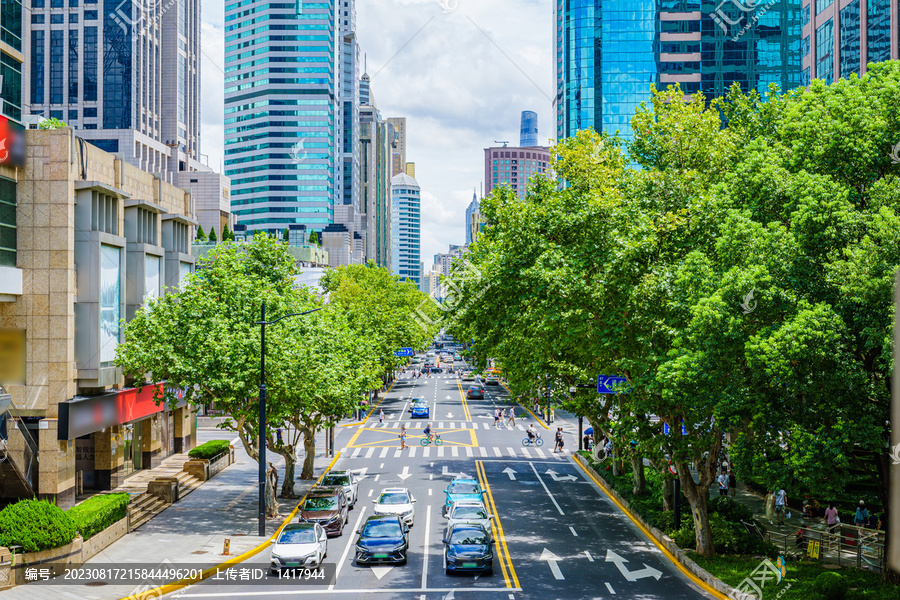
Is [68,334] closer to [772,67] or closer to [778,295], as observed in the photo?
[778,295]

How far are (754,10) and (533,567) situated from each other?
111 m

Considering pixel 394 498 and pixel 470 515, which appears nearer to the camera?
pixel 470 515

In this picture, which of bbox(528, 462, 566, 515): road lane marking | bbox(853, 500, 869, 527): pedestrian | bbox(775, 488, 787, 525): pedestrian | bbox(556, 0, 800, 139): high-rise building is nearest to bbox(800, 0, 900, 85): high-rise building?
bbox(556, 0, 800, 139): high-rise building

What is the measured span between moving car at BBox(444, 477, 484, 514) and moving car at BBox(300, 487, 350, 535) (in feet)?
14.2

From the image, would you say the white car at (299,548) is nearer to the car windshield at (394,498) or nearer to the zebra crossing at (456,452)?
the car windshield at (394,498)

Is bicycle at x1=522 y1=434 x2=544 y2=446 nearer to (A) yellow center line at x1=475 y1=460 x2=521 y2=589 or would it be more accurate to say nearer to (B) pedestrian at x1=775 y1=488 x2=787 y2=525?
(A) yellow center line at x1=475 y1=460 x2=521 y2=589

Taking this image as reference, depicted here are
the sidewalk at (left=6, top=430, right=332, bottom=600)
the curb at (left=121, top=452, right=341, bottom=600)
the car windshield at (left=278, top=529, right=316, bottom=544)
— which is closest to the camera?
the curb at (left=121, top=452, right=341, bottom=600)

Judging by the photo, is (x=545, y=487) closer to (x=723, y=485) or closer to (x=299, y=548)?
(x=723, y=485)

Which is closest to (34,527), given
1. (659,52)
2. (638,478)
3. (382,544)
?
(382,544)

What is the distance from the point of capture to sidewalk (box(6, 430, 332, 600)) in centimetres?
2217

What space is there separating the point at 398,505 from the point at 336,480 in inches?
192

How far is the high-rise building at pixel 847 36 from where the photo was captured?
2290 inches

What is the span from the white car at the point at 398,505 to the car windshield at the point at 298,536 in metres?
5.44

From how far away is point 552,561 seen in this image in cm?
2611
